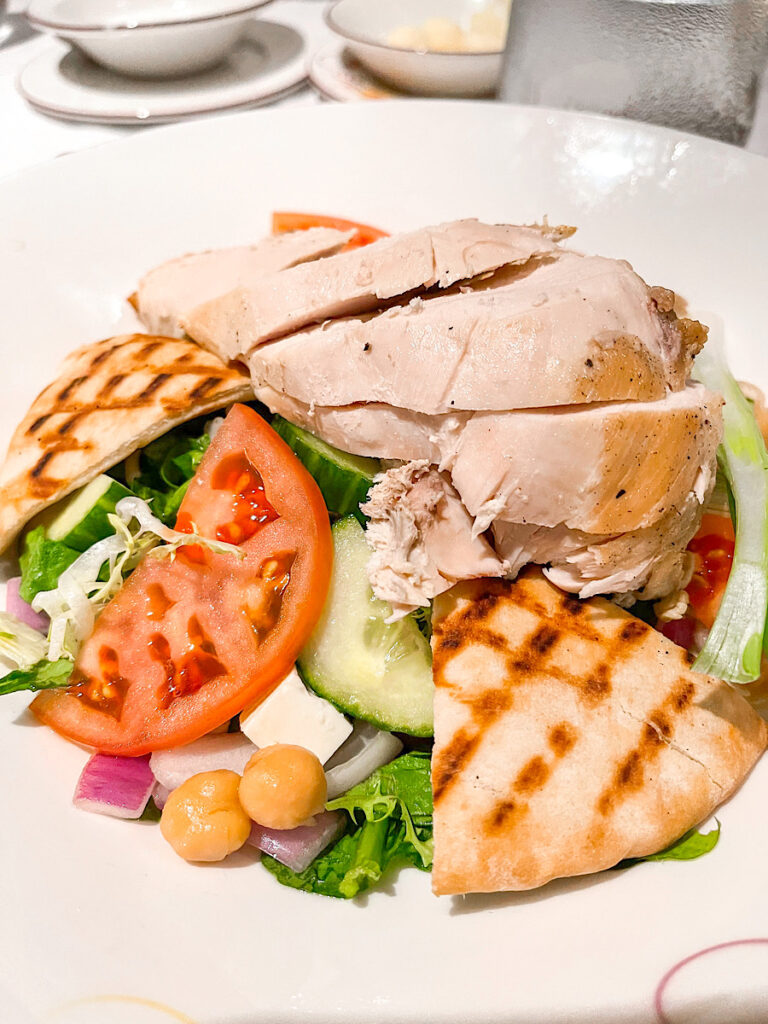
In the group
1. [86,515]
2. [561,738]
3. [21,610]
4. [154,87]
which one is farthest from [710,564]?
[154,87]

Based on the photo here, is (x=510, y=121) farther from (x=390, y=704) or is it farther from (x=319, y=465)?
(x=390, y=704)

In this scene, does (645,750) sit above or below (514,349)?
below

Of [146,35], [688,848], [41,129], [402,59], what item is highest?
[146,35]

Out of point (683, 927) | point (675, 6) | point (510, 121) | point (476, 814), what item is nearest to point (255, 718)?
point (476, 814)

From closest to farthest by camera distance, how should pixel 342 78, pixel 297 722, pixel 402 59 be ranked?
pixel 297 722 → pixel 402 59 → pixel 342 78

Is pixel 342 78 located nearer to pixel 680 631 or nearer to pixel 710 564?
pixel 710 564

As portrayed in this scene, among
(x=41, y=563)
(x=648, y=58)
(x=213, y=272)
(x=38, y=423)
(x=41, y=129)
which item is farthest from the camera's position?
(x=41, y=129)

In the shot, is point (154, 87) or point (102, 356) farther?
point (154, 87)
